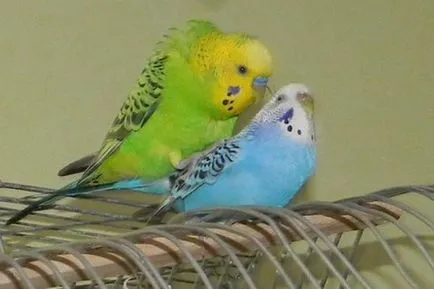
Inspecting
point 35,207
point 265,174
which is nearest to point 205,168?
point 265,174

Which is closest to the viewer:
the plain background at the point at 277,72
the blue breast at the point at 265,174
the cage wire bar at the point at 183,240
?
the cage wire bar at the point at 183,240

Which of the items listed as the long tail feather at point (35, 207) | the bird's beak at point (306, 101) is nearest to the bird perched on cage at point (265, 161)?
the bird's beak at point (306, 101)

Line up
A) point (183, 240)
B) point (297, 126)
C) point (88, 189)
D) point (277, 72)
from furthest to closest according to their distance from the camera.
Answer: point (277, 72)
point (88, 189)
point (297, 126)
point (183, 240)

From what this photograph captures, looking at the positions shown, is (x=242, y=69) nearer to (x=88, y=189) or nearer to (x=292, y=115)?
(x=292, y=115)

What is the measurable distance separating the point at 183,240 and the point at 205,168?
133 millimetres

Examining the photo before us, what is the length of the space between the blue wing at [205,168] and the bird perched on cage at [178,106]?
45 mm

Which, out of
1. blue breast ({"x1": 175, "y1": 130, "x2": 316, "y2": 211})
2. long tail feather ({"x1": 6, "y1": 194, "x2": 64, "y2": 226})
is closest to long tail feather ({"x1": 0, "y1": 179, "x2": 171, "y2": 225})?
long tail feather ({"x1": 6, "y1": 194, "x2": 64, "y2": 226})

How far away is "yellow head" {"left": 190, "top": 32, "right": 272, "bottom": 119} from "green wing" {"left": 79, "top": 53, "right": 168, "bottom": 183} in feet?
0.15

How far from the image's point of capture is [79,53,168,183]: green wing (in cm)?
87

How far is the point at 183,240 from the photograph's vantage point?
0.67 metres

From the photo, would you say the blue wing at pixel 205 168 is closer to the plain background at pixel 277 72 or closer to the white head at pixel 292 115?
the white head at pixel 292 115

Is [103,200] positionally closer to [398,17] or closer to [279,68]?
[279,68]

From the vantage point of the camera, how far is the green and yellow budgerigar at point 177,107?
0.84 m

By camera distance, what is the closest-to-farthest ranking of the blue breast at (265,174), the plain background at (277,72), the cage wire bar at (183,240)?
the cage wire bar at (183,240) < the blue breast at (265,174) < the plain background at (277,72)
